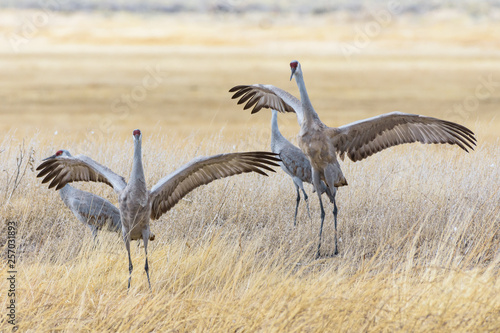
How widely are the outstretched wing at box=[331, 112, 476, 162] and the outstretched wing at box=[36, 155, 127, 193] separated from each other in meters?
2.22

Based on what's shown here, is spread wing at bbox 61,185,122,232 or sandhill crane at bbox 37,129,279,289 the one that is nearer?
sandhill crane at bbox 37,129,279,289

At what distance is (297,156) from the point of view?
7.71 meters

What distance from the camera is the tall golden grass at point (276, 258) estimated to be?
184 inches

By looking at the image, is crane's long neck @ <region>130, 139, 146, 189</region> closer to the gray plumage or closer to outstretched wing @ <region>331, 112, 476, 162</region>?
the gray plumage

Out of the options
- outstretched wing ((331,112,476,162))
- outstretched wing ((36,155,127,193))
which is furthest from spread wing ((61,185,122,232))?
outstretched wing ((331,112,476,162))

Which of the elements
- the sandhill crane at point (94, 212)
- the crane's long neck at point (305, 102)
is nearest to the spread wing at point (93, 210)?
the sandhill crane at point (94, 212)

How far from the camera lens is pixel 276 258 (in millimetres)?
5859

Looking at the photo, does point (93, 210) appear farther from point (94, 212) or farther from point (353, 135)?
point (353, 135)

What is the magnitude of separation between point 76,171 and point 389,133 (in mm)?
3065

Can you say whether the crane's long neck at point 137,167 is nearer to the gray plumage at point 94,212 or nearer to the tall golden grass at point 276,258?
the tall golden grass at point 276,258

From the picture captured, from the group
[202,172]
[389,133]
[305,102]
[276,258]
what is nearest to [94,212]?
[202,172]

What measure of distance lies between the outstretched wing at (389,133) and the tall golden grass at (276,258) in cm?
81

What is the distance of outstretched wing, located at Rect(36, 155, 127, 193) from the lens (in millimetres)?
5273

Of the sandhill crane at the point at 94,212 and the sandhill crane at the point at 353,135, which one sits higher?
the sandhill crane at the point at 353,135
